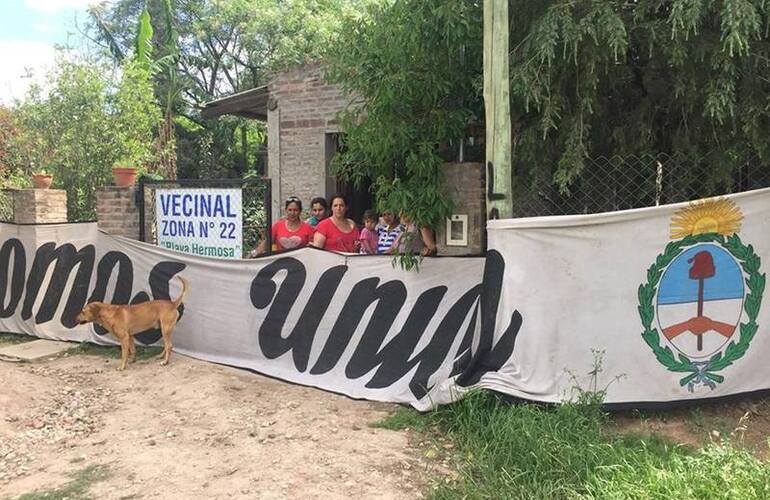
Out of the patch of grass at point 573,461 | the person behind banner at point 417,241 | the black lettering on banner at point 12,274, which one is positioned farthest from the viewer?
the black lettering on banner at point 12,274

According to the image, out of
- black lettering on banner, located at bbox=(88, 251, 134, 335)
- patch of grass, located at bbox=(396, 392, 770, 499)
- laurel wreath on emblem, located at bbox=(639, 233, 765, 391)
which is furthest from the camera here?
black lettering on banner, located at bbox=(88, 251, 134, 335)

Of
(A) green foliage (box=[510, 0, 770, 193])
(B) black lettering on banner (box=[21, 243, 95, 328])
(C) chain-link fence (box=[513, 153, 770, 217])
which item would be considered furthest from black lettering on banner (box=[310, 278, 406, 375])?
(B) black lettering on banner (box=[21, 243, 95, 328])

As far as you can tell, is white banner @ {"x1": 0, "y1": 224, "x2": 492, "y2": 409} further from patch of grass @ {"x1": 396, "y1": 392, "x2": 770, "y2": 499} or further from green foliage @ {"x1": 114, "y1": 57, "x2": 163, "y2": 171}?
green foliage @ {"x1": 114, "y1": 57, "x2": 163, "y2": 171}

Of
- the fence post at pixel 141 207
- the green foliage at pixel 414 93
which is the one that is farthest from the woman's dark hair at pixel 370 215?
the fence post at pixel 141 207

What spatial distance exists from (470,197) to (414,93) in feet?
3.16

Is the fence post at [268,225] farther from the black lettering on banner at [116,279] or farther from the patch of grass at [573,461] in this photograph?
the patch of grass at [573,461]

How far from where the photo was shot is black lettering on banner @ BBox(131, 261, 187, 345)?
729 centimetres

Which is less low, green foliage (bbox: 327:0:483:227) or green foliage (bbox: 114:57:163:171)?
green foliage (bbox: 114:57:163:171)

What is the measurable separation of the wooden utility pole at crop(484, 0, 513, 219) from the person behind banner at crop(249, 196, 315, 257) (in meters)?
2.50

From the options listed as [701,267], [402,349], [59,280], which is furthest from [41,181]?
[701,267]

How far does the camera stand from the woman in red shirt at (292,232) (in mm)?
6766

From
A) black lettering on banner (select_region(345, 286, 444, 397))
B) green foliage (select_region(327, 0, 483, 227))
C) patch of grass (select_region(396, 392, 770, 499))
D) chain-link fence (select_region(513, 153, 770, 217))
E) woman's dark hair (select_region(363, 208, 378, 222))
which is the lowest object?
patch of grass (select_region(396, 392, 770, 499))

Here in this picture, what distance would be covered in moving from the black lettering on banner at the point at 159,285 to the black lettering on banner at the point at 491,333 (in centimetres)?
387

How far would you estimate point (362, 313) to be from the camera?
5.70 metres
